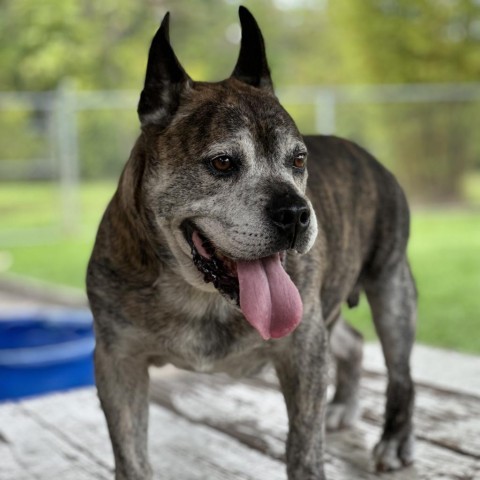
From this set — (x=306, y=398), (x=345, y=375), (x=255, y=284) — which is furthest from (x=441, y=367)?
(x=255, y=284)

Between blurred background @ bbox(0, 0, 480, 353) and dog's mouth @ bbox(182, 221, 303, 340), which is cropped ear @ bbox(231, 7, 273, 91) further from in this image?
blurred background @ bbox(0, 0, 480, 353)

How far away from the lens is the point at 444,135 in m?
15.3

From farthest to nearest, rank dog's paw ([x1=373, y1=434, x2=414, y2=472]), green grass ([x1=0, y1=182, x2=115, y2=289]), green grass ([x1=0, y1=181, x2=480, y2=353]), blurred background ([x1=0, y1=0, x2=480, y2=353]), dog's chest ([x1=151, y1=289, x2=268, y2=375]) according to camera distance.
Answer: green grass ([x1=0, y1=182, x2=115, y2=289]) < blurred background ([x1=0, y1=0, x2=480, y2=353]) < green grass ([x1=0, y1=181, x2=480, y2=353]) < dog's paw ([x1=373, y1=434, x2=414, y2=472]) < dog's chest ([x1=151, y1=289, x2=268, y2=375])

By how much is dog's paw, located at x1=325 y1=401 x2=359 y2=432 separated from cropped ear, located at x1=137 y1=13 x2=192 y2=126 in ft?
5.30

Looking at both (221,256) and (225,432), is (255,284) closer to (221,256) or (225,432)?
(221,256)

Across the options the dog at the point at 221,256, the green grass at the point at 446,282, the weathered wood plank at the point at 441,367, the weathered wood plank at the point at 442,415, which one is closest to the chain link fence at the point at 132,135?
the green grass at the point at 446,282

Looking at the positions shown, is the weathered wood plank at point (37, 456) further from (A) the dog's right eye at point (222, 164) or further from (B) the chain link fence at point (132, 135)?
(B) the chain link fence at point (132, 135)

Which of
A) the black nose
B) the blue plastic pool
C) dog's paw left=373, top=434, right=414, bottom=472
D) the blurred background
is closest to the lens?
the black nose

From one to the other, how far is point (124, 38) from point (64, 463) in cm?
2180

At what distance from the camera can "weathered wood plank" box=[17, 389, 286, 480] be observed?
128 inches

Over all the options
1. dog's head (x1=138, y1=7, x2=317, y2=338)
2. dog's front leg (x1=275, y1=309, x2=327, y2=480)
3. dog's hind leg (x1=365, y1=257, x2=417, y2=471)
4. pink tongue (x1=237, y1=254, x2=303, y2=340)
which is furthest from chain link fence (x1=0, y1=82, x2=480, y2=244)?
pink tongue (x1=237, y1=254, x2=303, y2=340)

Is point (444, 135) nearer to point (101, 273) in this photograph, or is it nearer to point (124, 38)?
point (124, 38)

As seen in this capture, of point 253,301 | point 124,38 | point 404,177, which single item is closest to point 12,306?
point 253,301

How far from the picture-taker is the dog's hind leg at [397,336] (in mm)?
3348
